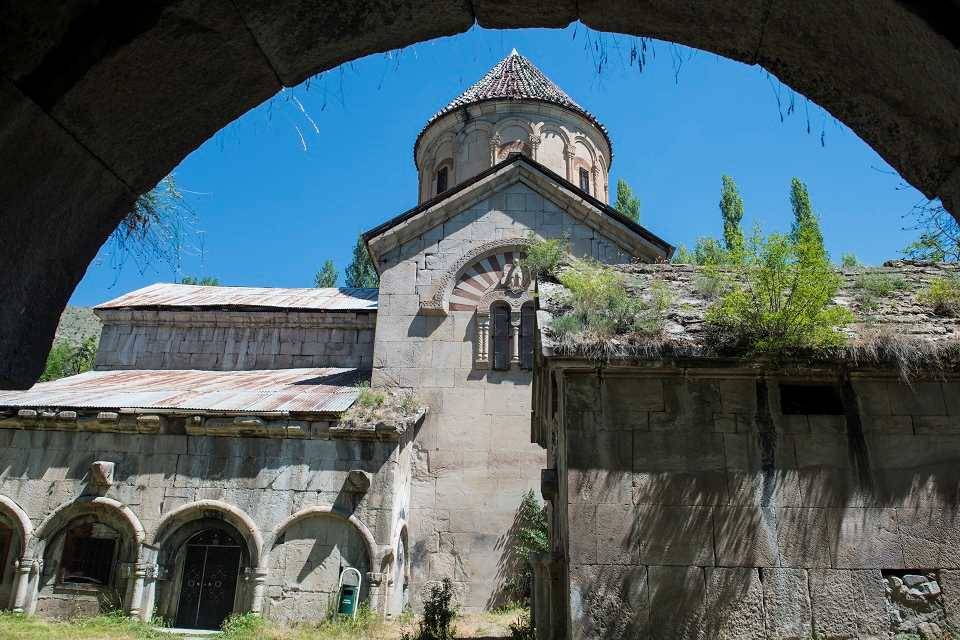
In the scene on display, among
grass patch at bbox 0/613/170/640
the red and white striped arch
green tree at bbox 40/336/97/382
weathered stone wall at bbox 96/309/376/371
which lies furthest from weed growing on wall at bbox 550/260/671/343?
green tree at bbox 40/336/97/382

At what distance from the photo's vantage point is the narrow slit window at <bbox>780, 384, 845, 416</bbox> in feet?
17.3

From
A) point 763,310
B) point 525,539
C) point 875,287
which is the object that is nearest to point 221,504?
point 525,539

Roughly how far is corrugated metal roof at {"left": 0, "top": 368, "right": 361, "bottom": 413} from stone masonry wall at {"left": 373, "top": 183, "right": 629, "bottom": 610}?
1.35 metres

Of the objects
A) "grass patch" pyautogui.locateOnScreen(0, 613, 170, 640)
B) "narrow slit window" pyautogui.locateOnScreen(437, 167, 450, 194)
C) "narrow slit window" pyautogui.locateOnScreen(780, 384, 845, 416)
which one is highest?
"narrow slit window" pyautogui.locateOnScreen(437, 167, 450, 194)

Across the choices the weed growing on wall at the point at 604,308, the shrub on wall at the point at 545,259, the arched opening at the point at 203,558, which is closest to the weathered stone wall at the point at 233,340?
the arched opening at the point at 203,558

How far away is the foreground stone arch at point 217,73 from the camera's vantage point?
1.86m

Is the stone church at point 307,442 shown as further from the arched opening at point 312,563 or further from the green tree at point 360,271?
the green tree at point 360,271

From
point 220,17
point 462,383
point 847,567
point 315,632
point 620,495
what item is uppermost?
point 462,383

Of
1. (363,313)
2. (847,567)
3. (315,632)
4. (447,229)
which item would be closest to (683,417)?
(847,567)

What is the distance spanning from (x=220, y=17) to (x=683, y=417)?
4.31m

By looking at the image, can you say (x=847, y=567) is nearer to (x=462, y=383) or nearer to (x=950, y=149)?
(x=950, y=149)

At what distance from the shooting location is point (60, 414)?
386 inches

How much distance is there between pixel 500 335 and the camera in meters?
11.9

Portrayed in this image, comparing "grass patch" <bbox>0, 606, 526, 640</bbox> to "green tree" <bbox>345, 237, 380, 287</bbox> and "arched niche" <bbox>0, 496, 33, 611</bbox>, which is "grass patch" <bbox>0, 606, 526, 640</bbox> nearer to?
"arched niche" <bbox>0, 496, 33, 611</bbox>
